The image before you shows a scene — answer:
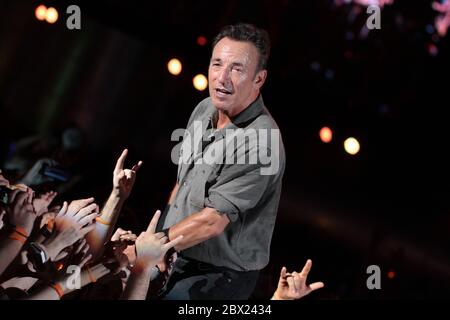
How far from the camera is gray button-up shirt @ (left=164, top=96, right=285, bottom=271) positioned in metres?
2.37

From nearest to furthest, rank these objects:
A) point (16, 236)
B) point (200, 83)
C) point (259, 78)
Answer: point (16, 236), point (259, 78), point (200, 83)

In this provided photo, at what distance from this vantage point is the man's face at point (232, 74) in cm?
244

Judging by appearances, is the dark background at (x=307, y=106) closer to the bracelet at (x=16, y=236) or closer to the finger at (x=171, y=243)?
the finger at (x=171, y=243)

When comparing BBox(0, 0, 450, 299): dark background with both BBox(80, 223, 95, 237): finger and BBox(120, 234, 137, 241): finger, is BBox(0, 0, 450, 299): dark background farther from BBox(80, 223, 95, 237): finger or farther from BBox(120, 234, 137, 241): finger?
BBox(80, 223, 95, 237): finger

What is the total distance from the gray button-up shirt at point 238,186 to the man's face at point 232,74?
0.27 feet

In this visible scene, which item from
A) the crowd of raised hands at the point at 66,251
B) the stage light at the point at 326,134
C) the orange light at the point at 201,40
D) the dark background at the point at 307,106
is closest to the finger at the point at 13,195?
the crowd of raised hands at the point at 66,251

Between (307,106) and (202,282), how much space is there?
2.70 m

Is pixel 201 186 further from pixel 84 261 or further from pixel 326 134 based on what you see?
pixel 326 134

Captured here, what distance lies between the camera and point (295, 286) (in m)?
2.42

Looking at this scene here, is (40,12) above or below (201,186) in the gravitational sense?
above

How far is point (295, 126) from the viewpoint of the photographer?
195 inches

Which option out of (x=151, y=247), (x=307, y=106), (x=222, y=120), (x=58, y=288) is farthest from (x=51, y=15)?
(x=58, y=288)

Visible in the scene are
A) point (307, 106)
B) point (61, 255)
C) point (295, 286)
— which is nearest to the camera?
point (61, 255)
